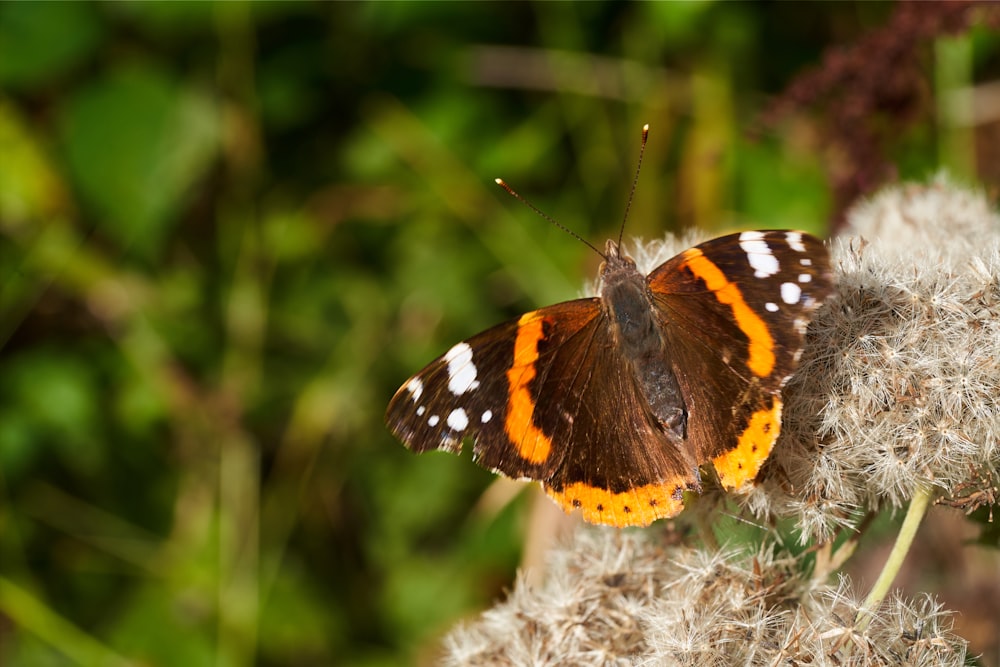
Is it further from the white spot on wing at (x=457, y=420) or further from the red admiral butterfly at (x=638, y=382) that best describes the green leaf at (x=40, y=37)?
the white spot on wing at (x=457, y=420)

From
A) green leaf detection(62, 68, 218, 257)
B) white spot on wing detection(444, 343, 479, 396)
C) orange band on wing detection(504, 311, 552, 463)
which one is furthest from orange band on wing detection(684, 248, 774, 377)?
green leaf detection(62, 68, 218, 257)

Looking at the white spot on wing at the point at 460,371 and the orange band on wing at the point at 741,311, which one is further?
the white spot on wing at the point at 460,371

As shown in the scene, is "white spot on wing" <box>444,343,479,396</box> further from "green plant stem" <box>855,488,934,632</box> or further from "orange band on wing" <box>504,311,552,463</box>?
"green plant stem" <box>855,488,934,632</box>

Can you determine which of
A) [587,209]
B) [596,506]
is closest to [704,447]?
[596,506]

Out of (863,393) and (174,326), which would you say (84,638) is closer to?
(174,326)

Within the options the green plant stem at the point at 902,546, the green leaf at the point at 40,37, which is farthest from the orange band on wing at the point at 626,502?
the green leaf at the point at 40,37

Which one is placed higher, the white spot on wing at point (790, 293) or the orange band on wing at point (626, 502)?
the white spot on wing at point (790, 293)

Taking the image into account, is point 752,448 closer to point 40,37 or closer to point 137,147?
point 137,147

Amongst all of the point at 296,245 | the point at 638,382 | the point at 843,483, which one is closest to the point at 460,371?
the point at 638,382
